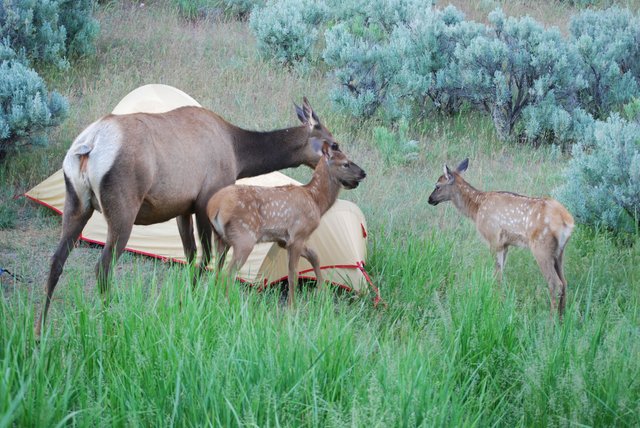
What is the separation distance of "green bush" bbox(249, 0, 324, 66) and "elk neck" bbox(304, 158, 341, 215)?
7.07 metres

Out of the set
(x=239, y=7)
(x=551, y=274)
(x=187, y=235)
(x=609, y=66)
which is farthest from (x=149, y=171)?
(x=239, y=7)

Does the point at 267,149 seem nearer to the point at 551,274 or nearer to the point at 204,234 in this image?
the point at 204,234

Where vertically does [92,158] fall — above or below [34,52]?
above

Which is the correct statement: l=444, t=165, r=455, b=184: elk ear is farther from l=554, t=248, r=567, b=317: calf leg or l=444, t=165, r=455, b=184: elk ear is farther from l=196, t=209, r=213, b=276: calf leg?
l=196, t=209, r=213, b=276: calf leg

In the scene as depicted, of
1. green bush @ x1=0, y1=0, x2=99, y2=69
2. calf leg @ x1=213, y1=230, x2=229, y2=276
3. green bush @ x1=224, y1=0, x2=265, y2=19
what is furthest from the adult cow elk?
green bush @ x1=224, y1=0, x2=265, y2=19

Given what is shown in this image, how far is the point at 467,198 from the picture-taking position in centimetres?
828

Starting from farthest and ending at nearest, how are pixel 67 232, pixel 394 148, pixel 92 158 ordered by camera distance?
pixel 394 148 < pixel 67 232 < pixel 92 158

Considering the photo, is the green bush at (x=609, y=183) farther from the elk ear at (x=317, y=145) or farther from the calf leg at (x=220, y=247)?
the calf leg at (x=220, y=247)

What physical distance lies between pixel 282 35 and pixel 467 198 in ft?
23.5

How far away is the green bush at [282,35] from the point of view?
1466cm

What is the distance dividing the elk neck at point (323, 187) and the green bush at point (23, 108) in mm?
3934

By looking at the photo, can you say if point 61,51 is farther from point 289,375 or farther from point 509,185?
point 289,375

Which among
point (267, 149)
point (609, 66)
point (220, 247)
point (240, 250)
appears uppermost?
point (609, 66)

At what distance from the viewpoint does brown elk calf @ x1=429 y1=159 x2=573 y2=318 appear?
7125mm
